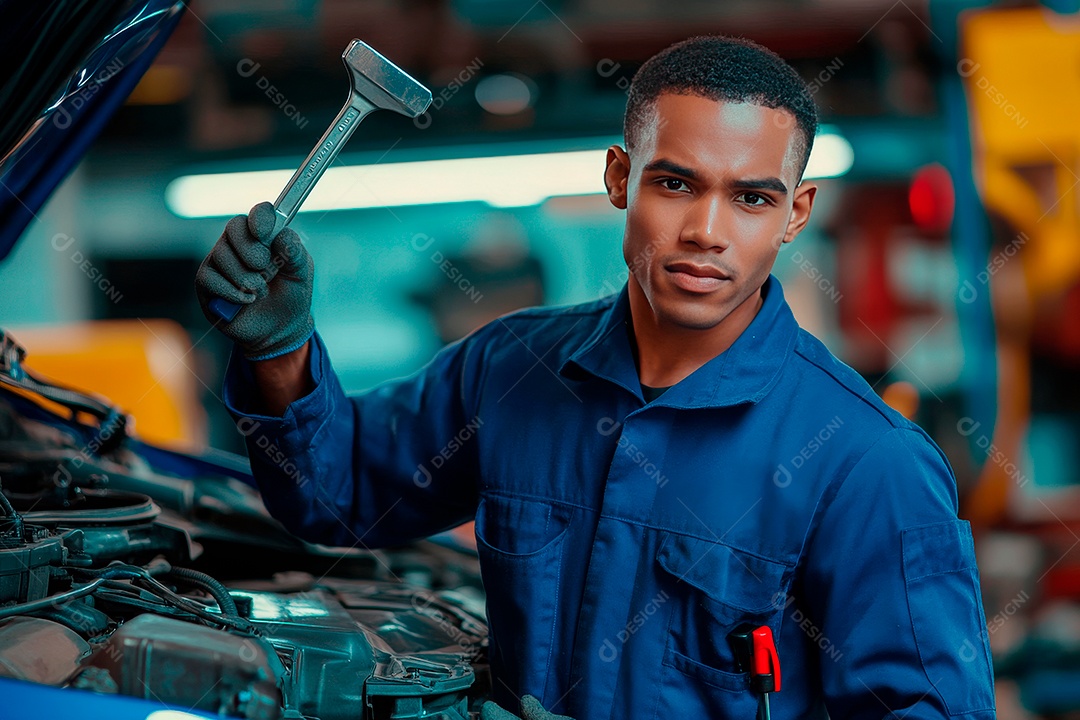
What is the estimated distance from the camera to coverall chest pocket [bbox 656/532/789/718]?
1.01 m

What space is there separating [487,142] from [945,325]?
2096 mm

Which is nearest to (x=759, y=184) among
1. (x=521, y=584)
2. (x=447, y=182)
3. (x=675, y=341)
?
(x=675, y=341)

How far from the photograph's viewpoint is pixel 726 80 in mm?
1029

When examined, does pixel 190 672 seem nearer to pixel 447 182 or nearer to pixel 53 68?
pixel 53 68

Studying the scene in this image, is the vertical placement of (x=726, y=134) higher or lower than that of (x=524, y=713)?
higher

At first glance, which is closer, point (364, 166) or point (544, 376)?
point (544, 376)

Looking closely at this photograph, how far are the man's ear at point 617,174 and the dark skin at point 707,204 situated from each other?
0.25 ft

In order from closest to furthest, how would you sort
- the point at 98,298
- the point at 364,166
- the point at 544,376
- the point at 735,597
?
the point at 735,597 → the point at 544,376 → the point at 364,166 → the point at 98,298

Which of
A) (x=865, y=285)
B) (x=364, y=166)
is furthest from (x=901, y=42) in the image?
(x=364, y=166)

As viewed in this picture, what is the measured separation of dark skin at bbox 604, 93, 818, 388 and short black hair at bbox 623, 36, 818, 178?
0.05 ft

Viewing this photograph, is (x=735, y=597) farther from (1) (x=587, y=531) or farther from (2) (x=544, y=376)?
(2) (x=544, y=376)

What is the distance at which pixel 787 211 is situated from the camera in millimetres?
1068

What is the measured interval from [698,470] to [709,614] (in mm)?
166

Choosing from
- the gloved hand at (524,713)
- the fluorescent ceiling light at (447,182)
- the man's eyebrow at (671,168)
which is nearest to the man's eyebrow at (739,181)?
the man's eyebrow at (671,168)
